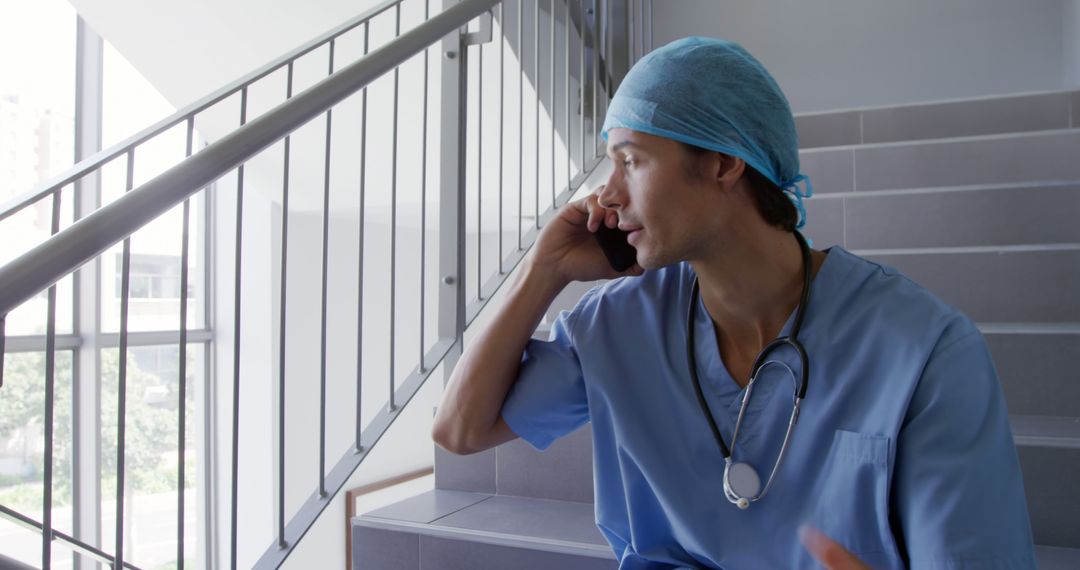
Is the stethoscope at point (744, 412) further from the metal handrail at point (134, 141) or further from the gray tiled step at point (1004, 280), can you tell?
the gray tiled step at point (1004, 280)

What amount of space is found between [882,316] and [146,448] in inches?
178

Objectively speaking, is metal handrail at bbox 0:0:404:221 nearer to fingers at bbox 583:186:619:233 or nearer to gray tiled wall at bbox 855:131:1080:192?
fingers at bbox 583:186:619:233

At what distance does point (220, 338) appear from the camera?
16.5ft

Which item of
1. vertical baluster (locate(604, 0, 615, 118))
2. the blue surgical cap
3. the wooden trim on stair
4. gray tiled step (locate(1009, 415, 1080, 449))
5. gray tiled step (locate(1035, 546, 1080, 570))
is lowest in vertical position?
the wooden trim on stair

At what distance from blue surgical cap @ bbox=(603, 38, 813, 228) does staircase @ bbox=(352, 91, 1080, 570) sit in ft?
2.41

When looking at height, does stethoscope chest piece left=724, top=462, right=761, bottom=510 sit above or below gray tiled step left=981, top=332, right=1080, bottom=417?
below

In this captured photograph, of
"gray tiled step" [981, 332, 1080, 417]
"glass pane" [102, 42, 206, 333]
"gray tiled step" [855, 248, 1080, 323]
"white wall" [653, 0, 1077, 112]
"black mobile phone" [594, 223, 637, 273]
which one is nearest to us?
"black mobile phone" [594, 223, 637, 273]

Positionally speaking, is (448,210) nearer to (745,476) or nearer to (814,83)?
(745,476)

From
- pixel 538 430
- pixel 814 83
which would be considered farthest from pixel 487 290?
pixel 814 83

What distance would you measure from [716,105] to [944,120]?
229 centimetres

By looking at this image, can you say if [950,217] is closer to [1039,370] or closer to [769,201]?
[1039,370]

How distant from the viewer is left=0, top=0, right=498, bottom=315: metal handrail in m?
0.82

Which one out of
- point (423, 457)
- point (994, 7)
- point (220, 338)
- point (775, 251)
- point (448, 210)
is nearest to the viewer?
point (775, 251)

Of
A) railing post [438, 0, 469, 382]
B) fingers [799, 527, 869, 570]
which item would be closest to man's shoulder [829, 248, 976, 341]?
fingers [799, 527, 869, 570]
